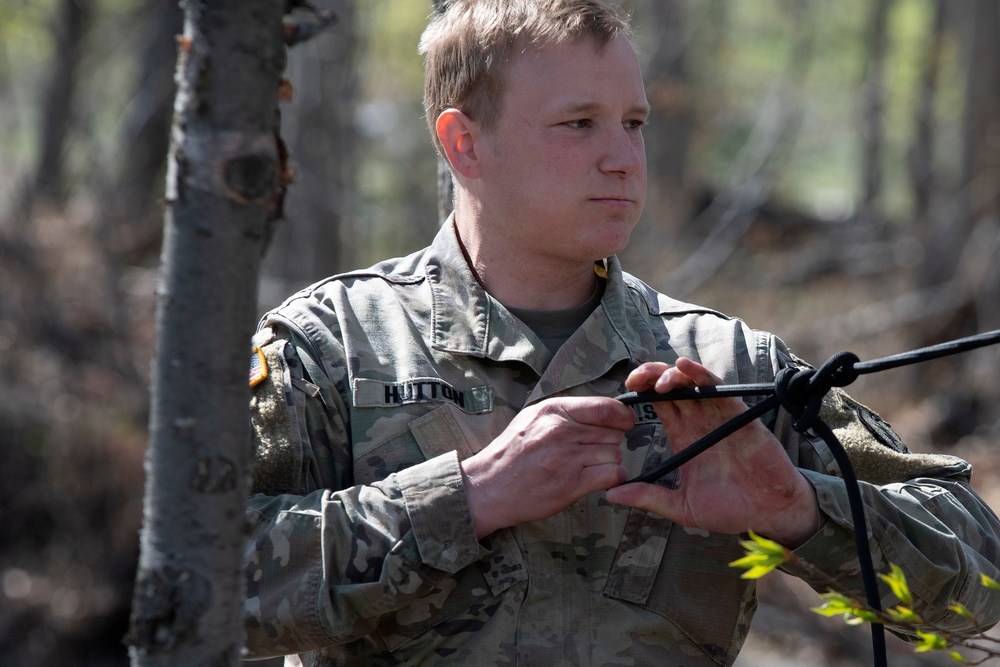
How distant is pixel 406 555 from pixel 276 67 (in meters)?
0.98

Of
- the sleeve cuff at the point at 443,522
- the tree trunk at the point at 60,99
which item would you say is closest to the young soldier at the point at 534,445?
the sleeve cuff at the point at 443,522

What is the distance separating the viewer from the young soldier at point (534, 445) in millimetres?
1938

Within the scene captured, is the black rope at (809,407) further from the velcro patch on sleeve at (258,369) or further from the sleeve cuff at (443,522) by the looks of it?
the velcro patch on sleeve at (258,369)

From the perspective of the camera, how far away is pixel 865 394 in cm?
841

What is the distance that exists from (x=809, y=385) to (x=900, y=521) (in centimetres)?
46

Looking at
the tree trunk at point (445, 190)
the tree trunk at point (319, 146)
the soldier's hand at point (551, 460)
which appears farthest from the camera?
the tree trunk at point (319, 146)

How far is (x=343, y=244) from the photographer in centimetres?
974

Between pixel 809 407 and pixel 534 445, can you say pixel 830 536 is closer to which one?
pixel 809 407

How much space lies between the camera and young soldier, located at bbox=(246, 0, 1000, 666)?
6.36ft

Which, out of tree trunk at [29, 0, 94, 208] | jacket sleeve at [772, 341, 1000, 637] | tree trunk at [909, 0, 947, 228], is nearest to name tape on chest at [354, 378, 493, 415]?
jacket sleeve at [772, 341, 1000, 637]

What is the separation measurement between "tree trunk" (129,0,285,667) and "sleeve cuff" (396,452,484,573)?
0.64 m

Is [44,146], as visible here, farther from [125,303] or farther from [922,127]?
[922,127]

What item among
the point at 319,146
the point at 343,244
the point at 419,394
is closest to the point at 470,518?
the point at 419,394

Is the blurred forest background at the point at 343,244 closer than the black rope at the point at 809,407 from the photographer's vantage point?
No
